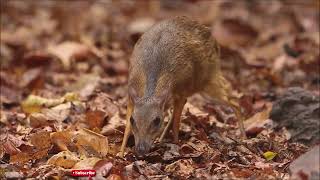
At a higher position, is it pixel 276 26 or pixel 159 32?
pixel 159 32

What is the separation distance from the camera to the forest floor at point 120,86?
548 centimetres

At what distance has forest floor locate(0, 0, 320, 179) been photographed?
5477 millimetres

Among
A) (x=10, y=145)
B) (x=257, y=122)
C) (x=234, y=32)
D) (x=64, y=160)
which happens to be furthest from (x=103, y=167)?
(x=234, y=32)

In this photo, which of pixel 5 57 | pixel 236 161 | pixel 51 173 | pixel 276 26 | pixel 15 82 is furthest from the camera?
pixel 276 26

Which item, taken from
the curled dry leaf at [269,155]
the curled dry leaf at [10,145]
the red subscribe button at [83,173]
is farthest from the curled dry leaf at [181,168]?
the curled dry leaf at [10,145]

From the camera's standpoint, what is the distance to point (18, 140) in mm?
5973

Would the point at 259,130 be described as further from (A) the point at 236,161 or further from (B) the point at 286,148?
(A) the point at 236,161

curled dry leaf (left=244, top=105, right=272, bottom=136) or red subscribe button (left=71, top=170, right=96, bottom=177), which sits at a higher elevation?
red subscribe button (left=71, top=170, right=96, bottom=177)

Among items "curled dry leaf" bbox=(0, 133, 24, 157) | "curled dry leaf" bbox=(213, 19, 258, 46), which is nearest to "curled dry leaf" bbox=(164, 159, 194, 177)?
"curled dry leaf" bbox=(0, 133, 24, 157)

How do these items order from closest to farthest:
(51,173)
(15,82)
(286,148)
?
1. (51,173)
2. (286,148)
3. (15,82)

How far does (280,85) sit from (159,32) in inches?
126

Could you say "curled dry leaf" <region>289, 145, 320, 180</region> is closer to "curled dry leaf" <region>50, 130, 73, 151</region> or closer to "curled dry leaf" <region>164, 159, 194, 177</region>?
"curled dry leaf" <region>164, 159, 194, 177</region>

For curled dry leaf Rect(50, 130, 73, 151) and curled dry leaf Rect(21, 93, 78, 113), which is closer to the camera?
curled dry leaf Rect(50, 130, 73, 151)

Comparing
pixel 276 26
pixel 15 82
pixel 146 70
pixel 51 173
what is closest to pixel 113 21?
pixel 276 26
